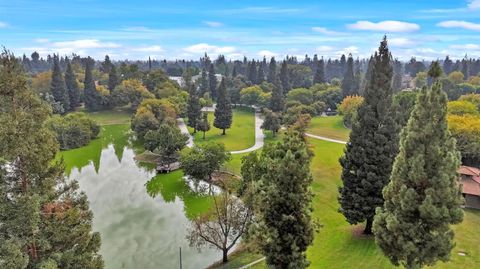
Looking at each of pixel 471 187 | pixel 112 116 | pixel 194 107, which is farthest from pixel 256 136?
pixel 471 187

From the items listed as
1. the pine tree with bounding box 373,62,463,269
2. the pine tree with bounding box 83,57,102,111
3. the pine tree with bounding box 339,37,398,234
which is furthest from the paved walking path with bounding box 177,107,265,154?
the pine tree with bounding box 373,62,463,269

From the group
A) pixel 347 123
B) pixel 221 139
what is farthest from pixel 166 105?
pixel 347 123

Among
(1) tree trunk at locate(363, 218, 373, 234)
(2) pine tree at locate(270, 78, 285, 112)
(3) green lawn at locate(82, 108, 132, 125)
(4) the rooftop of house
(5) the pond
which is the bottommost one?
(5) the pond

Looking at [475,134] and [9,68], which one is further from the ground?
[9,68]

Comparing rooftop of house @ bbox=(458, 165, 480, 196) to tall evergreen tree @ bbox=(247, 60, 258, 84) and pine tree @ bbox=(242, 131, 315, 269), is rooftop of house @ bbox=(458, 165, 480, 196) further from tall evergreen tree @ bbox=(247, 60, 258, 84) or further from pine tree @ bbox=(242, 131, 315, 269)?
tall evergreen tree @ bbox=(247, 60, 258, 84)

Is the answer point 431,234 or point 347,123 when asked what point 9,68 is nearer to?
point 431,234

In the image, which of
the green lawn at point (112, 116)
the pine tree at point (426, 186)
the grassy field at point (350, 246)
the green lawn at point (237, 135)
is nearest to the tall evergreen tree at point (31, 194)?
the grassy field at point (350, 246)
